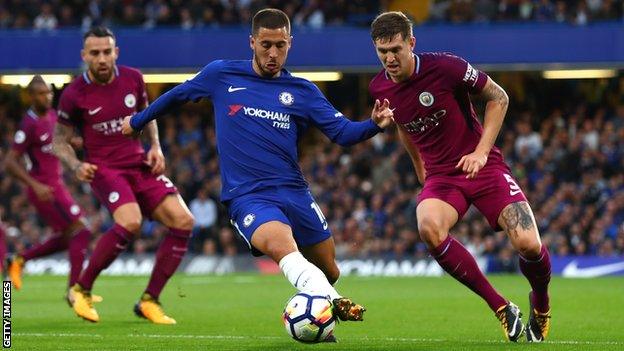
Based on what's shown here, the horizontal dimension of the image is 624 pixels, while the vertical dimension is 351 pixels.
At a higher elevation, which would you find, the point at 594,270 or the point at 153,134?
the point at 153,134

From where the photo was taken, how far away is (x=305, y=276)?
834cm

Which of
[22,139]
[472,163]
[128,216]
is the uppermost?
[472,163]

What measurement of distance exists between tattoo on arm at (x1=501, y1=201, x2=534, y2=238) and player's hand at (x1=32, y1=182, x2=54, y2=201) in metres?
7.62

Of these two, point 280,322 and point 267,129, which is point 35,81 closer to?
point 280,322

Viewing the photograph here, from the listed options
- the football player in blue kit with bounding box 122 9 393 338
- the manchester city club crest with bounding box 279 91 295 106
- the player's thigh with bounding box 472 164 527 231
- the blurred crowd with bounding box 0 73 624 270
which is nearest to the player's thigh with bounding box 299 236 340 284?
the football player in blue kit with bounding box 122 9 393 338

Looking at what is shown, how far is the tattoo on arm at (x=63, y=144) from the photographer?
11.7 m

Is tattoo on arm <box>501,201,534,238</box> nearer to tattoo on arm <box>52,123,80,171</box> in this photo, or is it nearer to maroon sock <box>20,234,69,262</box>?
tattoo on arm <box>52,123,80,171</box>

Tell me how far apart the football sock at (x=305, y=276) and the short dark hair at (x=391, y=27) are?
176 centimetres

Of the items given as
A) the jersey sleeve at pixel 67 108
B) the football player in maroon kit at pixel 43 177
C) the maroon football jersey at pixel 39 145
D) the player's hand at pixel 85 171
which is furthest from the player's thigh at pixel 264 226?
the maroon football jersey at pixel 39 145

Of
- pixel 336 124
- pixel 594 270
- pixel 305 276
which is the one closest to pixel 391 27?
pixel 336 124

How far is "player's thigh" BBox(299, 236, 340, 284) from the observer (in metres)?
9.27

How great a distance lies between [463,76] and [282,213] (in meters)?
1.78

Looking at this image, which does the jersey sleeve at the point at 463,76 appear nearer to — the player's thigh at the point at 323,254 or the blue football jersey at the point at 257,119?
the blue football jersey at the point at 257,119

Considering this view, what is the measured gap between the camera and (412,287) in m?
18.8
